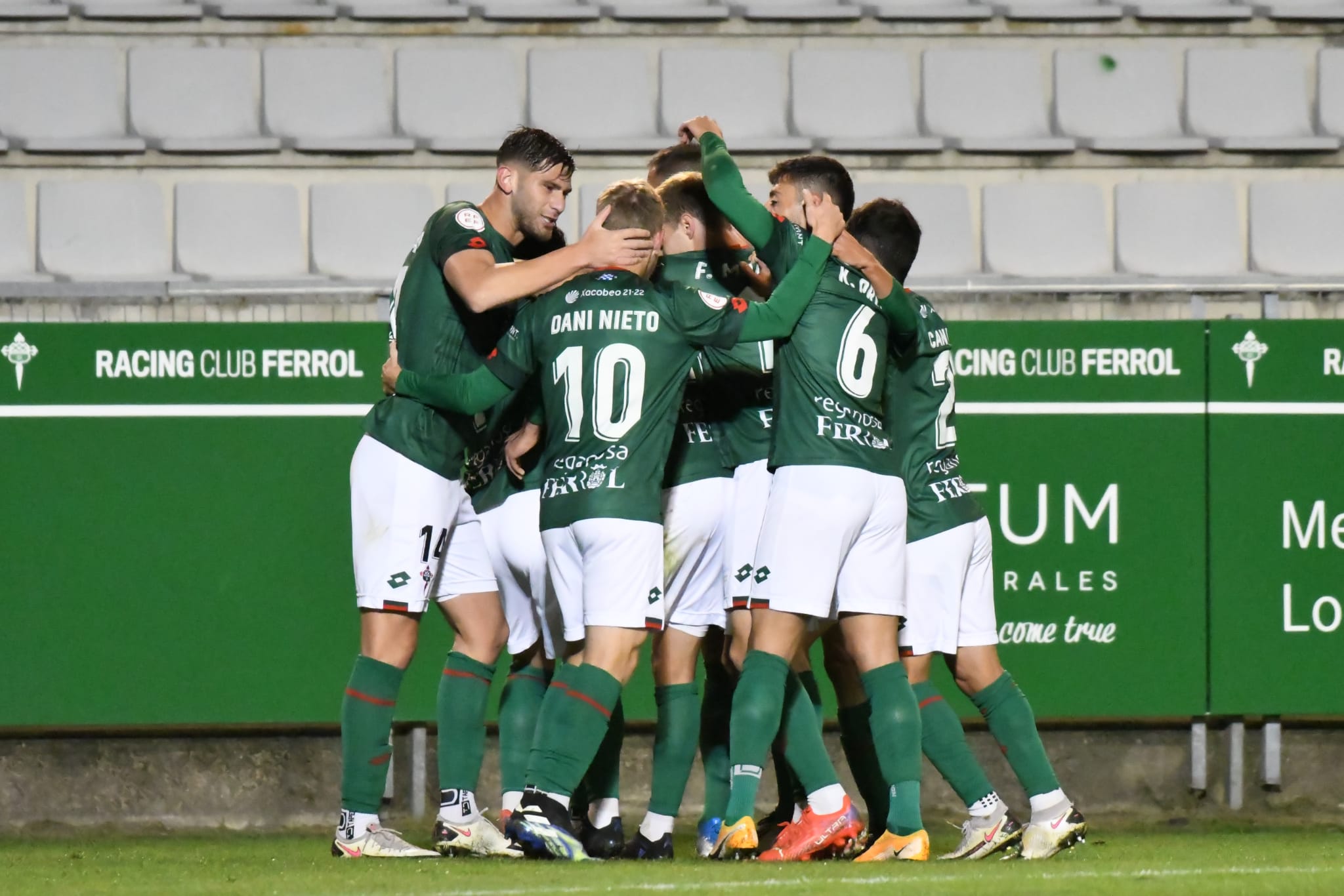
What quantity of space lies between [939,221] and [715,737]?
3533 mm

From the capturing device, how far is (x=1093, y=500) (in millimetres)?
5844

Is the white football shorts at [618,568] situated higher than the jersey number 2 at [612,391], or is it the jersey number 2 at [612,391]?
the jersey number 2 at [612,391]

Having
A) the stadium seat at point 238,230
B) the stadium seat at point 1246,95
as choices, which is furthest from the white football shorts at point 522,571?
the stadium seat at point 1246,95

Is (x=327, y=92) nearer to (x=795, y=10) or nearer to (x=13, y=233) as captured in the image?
(x=13, y=233)

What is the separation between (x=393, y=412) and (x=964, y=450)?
2181 mm

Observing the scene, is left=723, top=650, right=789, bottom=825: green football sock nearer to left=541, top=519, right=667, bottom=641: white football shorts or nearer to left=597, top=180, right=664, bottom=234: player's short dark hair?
left=541, top=519, right=667, bottom=641: white football shorts

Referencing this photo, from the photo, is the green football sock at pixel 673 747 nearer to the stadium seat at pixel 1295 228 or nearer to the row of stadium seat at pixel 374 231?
the row of stadium seat at pixel 374 231

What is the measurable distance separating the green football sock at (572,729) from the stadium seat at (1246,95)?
17.1 ft

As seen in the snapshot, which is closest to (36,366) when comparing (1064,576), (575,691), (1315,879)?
(575,691)

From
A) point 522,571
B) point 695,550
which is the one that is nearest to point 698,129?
point 695,550

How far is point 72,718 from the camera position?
221 inches

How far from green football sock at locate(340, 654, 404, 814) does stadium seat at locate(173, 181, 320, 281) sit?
3445 millimetres

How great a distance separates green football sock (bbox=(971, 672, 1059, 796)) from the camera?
4535 millimetres

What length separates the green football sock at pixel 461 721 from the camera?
466 cm
